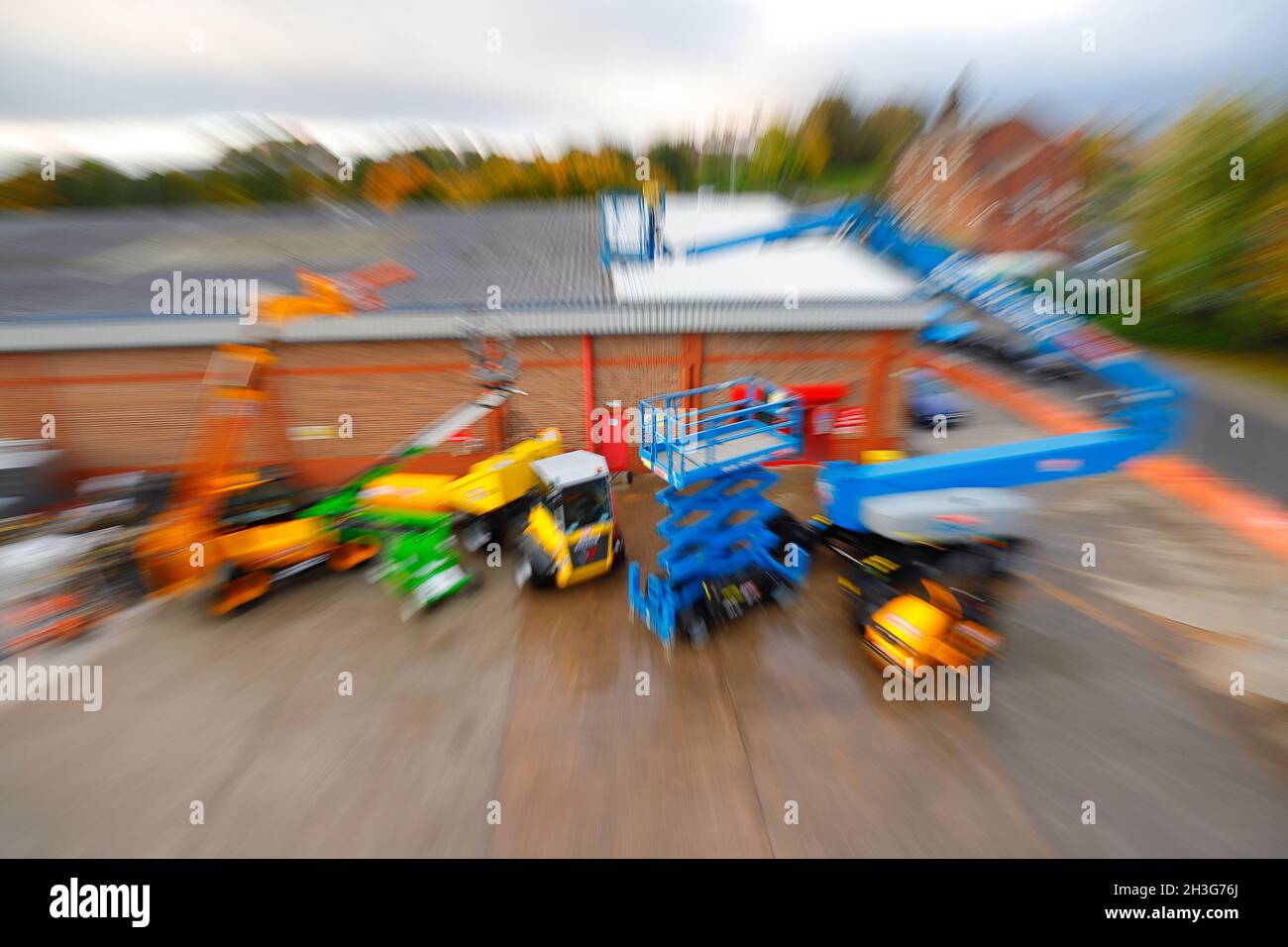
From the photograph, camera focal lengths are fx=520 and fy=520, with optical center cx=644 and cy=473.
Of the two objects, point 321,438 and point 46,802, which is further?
point 321,438

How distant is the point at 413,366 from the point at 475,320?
54.9 inches

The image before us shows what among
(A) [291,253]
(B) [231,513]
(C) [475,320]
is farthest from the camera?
(A) [291,253]

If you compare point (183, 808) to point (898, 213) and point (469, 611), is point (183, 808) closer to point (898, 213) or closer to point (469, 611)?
point (469, 611)

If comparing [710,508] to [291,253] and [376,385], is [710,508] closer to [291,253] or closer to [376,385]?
[376,385]

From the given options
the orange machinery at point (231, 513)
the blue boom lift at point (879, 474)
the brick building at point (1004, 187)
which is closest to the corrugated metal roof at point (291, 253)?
the orange machinery at point (231, 513)

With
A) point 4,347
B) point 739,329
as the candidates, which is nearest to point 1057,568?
point 739,329

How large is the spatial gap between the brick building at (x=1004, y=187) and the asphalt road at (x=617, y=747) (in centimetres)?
2276

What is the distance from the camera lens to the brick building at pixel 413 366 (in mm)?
8164

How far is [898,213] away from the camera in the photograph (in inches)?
168

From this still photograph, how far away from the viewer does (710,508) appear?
4.89 meters

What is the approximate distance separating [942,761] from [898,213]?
4.22 m

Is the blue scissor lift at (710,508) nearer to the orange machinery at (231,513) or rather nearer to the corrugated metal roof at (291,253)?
the orange machinery at (231,513)

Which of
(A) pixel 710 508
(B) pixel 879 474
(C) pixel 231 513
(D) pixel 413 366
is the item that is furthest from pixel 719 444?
(D) pixel 413 366

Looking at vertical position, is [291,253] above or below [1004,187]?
below
